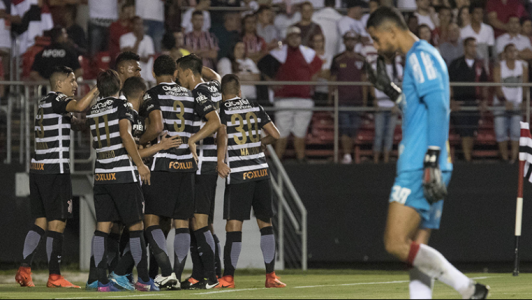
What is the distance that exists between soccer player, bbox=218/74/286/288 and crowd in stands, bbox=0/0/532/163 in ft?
12.8

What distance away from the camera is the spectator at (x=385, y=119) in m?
12.5

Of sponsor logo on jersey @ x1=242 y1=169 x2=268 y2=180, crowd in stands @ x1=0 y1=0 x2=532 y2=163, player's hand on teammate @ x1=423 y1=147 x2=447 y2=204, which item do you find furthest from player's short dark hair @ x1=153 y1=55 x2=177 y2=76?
crowd in stands @ x1=0 y1=0 x2=532 y2=163

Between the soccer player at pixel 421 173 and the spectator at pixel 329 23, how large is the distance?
8.39 m

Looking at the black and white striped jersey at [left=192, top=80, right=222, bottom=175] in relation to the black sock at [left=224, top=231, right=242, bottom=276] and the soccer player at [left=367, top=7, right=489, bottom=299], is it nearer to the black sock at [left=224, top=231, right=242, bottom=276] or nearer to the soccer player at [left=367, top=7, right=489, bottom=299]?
the black sock at [left=224, top=231, right=242, bottom=276]

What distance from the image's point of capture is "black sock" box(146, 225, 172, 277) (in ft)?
26.0

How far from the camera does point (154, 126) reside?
7.97 metres

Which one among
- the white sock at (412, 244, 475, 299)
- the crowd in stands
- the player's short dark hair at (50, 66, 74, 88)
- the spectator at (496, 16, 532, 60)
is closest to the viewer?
the white sock at (412, 244, 475, 299)

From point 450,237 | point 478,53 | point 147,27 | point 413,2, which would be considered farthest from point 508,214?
point 147,27

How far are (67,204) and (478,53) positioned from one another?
8.16 m

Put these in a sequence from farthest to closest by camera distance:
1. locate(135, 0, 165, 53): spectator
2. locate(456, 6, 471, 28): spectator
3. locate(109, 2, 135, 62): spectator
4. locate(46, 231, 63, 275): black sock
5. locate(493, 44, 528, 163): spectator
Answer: locate(456, 6, 471, 28): spectator, locate(135, 0, 165, 53): spectator, locate(109, 2, 135, 62): spectator, locate(493, 44, 528, 163): spectator, locate(46, 231, 63, 275): black sock

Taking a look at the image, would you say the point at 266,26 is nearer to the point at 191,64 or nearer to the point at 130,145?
the point at 191,64

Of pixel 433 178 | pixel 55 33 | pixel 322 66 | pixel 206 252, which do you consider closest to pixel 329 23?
pixel 322 66

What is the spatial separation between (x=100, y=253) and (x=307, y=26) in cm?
703

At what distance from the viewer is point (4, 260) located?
12.5 metres
